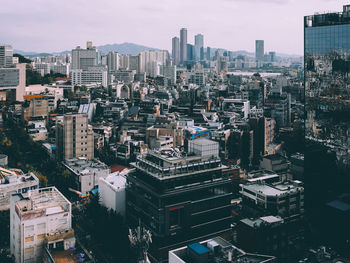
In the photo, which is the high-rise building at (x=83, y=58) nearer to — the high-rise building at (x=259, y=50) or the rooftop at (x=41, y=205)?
the rooftop at (x=41, y=205)

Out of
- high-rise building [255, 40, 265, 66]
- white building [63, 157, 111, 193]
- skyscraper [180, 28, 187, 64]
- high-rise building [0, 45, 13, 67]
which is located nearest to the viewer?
white building [63, 157, 111, 193]

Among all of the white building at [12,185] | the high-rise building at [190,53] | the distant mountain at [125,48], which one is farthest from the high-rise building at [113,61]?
the distant mountain at [125,48]

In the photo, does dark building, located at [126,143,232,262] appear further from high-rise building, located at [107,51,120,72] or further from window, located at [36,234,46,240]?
high-rise building, located at [107,51,120,72]

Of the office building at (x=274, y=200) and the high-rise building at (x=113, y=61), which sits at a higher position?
the high-rise building at (x=113, y=61)

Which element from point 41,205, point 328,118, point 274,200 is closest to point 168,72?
point 328,118

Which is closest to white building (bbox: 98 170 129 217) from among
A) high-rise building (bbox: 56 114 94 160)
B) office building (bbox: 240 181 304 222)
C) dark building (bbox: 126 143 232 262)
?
dark building (bbox: 126 143 232 262)

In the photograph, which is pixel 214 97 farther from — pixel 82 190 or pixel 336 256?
pixel 336 256

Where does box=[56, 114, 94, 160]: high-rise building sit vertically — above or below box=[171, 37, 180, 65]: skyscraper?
below
